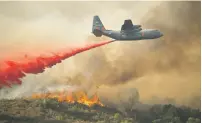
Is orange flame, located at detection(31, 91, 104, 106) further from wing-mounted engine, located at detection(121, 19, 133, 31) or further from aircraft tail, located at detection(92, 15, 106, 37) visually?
wing-mounted engine, located at detection(121, 19, 133, 31)

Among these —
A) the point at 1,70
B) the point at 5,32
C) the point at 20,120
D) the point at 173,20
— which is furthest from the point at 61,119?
the point at 173,20

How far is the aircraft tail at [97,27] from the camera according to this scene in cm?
532

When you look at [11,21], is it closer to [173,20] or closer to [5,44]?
[5,44]

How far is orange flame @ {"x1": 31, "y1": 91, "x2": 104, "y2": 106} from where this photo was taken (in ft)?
16.9

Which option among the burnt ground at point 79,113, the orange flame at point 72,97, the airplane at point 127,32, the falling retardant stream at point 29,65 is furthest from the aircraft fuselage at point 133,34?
the burnt ground at point 79,113

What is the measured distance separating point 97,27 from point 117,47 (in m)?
0.40

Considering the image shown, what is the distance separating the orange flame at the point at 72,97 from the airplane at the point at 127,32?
870mm

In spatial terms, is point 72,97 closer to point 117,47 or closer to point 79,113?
point 79,113

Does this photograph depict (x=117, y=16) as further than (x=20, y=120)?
Yes

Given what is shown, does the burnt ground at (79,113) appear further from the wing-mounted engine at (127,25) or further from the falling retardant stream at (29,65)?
the wing-mounted engine at (127,25)

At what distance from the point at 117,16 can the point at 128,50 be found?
1.67 feet

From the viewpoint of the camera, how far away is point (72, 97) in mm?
5176

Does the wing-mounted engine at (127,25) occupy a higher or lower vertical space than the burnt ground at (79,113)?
higher

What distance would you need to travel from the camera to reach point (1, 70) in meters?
5.05
